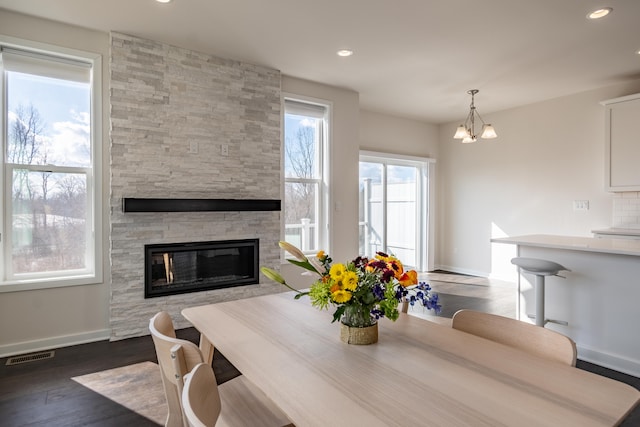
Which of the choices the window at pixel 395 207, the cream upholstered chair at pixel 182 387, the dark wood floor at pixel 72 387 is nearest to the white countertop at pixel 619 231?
the dark wood floor at pixel 72 387

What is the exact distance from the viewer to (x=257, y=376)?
112cm

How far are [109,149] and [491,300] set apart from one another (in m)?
4.74

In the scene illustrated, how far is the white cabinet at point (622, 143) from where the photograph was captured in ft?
14.4

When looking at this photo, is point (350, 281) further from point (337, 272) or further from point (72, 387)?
point (72, 387)

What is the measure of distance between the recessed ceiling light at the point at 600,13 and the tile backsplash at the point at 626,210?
8.60ft

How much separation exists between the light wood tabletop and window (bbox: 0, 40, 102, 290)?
256 cm

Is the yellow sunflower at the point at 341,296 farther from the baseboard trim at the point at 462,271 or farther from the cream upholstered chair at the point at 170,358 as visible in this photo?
the baseboard trim at the point at 462,271

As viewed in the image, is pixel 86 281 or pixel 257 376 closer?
pixel 257 376

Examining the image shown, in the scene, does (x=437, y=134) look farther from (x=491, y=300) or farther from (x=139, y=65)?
(x=139, y=65)

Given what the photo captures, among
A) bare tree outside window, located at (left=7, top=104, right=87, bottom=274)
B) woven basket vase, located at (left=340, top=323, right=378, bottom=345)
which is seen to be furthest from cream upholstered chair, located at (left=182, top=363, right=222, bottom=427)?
bare tree outside window, located at (left=7, top=104, right=87, bottom=274)

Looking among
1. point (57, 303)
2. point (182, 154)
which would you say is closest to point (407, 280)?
point (182, 154)

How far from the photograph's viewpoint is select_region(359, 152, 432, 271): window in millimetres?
6301

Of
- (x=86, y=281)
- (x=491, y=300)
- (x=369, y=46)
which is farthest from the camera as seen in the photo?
(x=491, y=300)

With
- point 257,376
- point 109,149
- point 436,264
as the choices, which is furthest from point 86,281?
point 436,264
